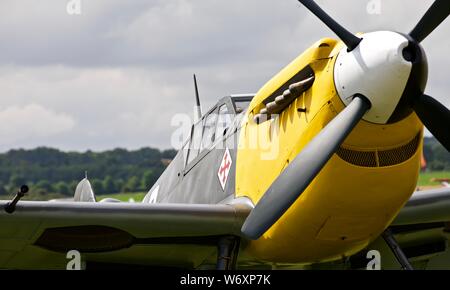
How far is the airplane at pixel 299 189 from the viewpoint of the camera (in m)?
7.34

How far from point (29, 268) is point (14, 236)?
2.62ft

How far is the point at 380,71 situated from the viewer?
707 centimetres

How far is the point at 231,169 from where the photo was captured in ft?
30.3

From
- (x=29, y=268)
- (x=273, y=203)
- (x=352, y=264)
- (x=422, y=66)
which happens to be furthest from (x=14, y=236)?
(x=422, y=66)

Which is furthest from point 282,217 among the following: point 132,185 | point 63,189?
point 132,185

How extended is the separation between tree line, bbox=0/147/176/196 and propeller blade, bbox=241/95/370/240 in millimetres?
49070

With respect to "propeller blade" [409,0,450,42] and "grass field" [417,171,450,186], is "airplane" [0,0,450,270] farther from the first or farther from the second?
"grass field" [417,171,450,186]

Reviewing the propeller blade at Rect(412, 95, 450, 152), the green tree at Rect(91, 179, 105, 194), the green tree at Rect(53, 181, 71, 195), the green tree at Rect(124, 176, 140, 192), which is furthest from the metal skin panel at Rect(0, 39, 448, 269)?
the green tree at Rect(91, 179, 105, 194)

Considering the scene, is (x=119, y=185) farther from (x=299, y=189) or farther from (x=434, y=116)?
(x=434, y=116)

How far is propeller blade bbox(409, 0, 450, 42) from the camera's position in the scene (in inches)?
290

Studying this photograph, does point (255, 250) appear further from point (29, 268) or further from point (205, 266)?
point (29, 268)

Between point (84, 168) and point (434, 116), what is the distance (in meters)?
57.4

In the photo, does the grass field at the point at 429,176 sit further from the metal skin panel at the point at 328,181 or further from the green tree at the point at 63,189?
the metal skin panel at the point at 328,181
